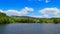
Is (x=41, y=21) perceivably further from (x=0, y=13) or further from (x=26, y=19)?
(x=0, y=13)

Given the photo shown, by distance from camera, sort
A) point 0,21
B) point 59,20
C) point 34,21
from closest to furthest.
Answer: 1. point 0,21
2. point 59,20
3. point 34,21

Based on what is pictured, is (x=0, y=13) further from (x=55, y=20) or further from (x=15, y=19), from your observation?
(x=55, y=20)

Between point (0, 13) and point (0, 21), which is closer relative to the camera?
point (0, 21)

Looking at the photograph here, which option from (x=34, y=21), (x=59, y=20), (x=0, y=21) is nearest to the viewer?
(x=0, y=21)

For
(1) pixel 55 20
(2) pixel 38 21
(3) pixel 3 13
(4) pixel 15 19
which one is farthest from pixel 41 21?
(3) pixel 3 13

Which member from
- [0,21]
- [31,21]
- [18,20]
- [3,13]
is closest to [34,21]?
[31,21]

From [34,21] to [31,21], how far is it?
305 cm

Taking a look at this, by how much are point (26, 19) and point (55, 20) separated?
830 inches

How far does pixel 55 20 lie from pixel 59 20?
2812 millimetres

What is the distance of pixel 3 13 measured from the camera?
11612cm

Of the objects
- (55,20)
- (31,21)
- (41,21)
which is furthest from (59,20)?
(31,21)

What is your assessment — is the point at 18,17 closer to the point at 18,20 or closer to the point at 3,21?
the point at 18,20

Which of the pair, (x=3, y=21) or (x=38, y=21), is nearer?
(x=3, y=21)

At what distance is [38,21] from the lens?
4476 inches
